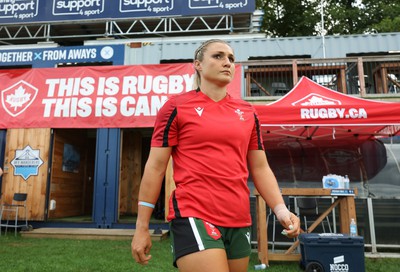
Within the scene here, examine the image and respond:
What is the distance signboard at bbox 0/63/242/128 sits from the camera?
9812 millimetres

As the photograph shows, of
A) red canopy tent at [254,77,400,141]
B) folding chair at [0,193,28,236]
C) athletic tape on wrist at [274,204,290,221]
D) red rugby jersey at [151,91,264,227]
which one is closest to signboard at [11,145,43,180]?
folding chair at [0,193,28,236]

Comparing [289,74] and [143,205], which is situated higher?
[289,74]

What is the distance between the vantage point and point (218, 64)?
1926 mm

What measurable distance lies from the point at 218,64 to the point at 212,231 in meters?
0.88

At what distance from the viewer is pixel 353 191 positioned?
568cm

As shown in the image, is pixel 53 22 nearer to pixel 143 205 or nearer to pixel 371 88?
pixel 371 88

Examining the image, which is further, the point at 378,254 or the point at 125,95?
the point at 125,95

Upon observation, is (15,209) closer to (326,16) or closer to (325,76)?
(325,76)

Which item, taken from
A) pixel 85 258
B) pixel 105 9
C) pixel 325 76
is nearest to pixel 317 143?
pixel 325 76

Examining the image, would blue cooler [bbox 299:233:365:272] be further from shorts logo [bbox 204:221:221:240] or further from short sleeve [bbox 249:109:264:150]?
shorts logo [bbox 204:221:221:240]

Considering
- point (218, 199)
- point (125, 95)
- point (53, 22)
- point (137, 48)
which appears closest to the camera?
point (218, 199)

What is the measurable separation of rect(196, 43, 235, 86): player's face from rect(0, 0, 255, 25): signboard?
13.8 m

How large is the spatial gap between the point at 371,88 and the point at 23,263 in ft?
37.0

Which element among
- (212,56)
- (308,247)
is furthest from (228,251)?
(308,247)
